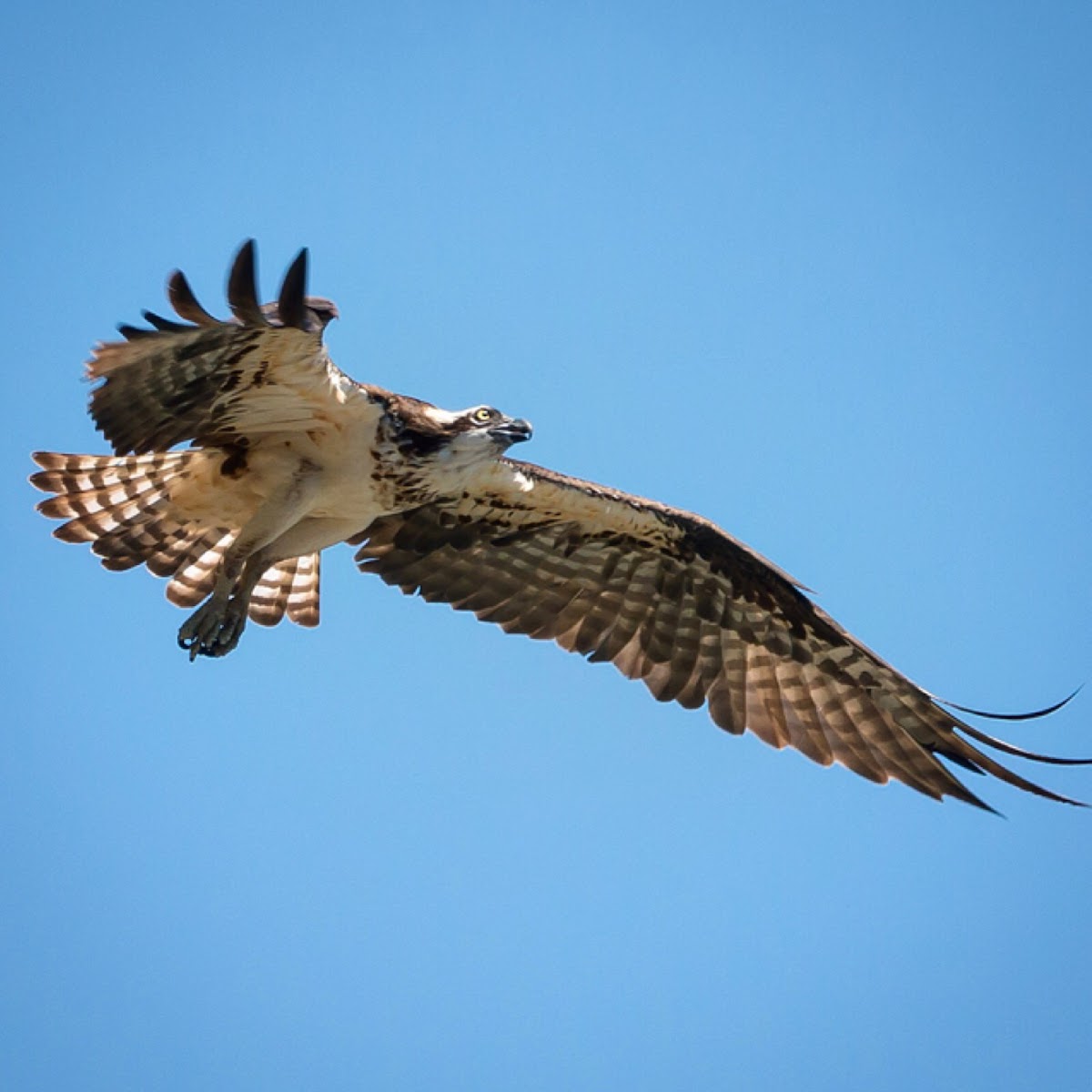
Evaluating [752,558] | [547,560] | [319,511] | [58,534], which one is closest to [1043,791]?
[752,558]

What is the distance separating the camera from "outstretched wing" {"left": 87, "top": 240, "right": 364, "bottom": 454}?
7.93 meters

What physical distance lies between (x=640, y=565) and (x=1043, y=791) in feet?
9.29

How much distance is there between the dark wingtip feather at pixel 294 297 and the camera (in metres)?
7.75

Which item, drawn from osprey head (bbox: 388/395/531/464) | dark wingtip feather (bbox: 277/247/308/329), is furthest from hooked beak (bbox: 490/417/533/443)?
dark wingtip feather (bbox: 277/247/308/329)

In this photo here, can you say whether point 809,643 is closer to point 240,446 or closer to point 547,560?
point 547,560

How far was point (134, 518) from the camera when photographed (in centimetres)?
1032

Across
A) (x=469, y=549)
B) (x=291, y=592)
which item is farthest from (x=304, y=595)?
(x=469, y=549)

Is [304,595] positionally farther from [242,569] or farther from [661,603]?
[661,603]

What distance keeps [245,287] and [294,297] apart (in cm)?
26

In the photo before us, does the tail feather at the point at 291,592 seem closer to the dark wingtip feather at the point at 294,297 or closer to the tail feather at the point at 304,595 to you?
the tail feather at the point at 304,595

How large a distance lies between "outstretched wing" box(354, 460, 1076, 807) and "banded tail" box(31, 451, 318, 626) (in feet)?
3.12

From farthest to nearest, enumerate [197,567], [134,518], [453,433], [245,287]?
[197,567], [134,518], [453,433], [245,287]

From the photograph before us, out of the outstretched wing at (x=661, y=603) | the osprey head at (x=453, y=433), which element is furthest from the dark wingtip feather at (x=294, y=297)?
the outstretched wing at (x=661, y=603)

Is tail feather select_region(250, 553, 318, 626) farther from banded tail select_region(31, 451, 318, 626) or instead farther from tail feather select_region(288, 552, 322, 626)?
banded tail select_region(31, 451, 318, 626)
